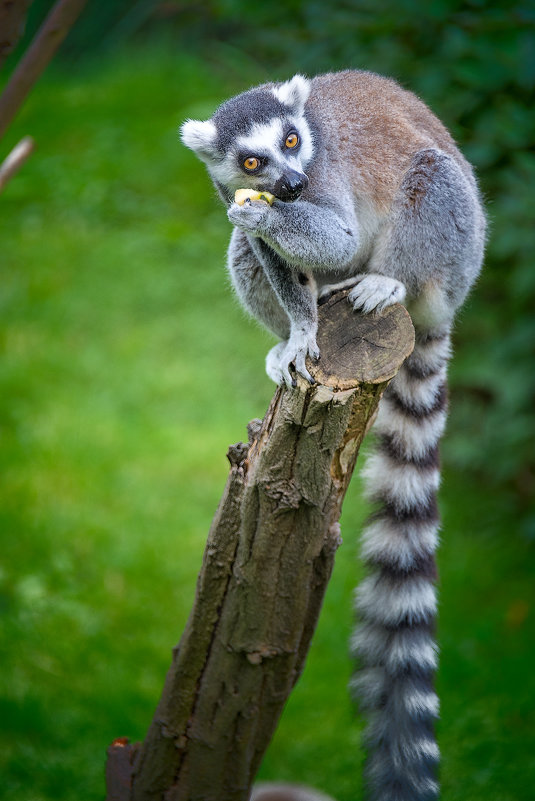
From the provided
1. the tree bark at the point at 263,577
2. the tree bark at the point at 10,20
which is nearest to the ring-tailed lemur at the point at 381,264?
the tree bark at the point at 263,577

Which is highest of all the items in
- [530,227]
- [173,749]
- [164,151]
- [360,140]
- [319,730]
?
[164,151]

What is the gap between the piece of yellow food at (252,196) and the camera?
2637 millimetres

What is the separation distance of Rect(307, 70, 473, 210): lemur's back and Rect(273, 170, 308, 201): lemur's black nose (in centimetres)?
38

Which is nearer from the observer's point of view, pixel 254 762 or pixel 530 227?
pixel 254 762

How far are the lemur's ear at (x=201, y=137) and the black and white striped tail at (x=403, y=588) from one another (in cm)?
106

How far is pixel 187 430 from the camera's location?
5.83 m

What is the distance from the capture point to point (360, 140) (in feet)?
10.0

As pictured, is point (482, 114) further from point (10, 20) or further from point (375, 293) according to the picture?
point (10, 20)

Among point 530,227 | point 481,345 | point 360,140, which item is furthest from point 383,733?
point 481,345

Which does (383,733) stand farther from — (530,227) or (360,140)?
(530,227)

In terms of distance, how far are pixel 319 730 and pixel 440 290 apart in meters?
2.33

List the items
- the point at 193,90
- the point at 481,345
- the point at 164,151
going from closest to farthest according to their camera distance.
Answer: the point at 481,345 → the point at 164,151 → the point at 193,90

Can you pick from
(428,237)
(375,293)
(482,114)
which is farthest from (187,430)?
(375,293)

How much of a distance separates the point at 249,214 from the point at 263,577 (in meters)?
1.16
